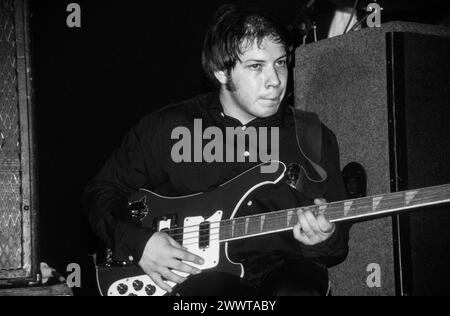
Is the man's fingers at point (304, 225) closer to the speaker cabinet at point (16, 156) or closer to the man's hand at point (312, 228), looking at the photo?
the man's hand at point (312, 228)

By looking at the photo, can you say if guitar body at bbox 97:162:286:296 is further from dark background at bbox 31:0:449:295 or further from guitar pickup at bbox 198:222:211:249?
dark background at bbox 31:0:449:295

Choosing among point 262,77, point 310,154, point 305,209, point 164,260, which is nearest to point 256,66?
point 262,77

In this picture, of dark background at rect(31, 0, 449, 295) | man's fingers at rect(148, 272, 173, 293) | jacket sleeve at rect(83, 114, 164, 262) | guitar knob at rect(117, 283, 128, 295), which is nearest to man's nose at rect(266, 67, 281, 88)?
jacket sleeve at rect(83, 114, 164, 262)

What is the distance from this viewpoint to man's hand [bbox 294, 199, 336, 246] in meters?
1.55

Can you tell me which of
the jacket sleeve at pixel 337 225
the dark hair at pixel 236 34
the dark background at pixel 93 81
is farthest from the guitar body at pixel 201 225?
the dark background at pixel 93 81

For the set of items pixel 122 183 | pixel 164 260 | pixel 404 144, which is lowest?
pixel 164 260

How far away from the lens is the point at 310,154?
1.86 meters

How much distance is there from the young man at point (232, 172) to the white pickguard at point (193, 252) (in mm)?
47

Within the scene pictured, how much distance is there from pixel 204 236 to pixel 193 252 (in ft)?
0.24

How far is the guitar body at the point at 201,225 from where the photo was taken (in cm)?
166

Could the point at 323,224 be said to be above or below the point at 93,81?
below

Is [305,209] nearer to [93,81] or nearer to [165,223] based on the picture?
[165,223]

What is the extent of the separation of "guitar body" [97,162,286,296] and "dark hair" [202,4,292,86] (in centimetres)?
54

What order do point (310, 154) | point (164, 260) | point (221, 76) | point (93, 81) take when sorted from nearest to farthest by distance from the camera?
point (164, 260)
point (310, 154)
point (221, 76)
point (93, 81)
